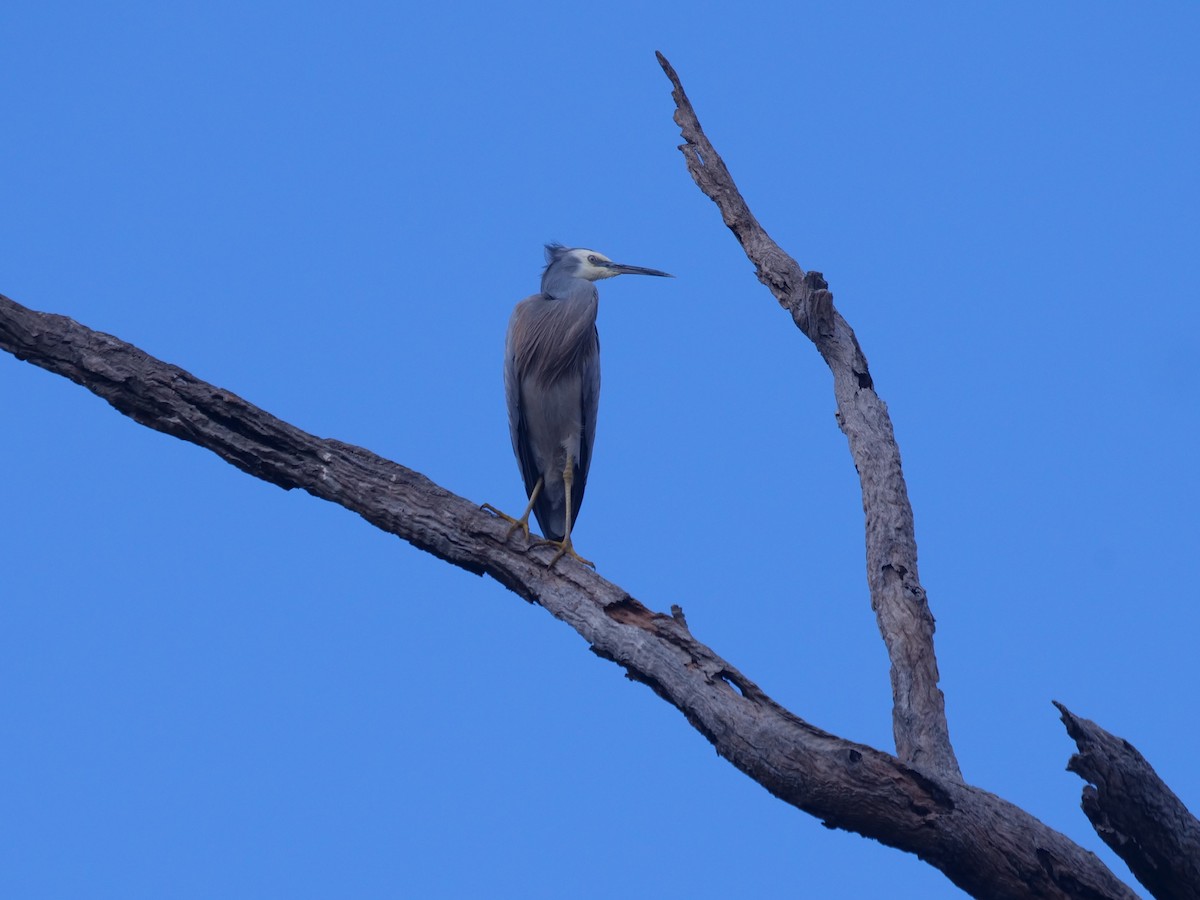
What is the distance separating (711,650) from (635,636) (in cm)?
26

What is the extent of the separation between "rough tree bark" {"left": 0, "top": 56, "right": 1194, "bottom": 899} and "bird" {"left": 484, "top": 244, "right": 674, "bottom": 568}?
58.4 inches

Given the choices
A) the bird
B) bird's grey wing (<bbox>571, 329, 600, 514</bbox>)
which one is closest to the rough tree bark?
the bird

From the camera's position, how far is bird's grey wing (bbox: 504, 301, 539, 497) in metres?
6.32

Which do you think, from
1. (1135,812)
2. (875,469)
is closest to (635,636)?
(875,469)

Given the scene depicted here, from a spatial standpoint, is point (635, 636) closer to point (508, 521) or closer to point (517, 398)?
point (508, 521)

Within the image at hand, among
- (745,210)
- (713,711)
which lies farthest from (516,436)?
(713,711)

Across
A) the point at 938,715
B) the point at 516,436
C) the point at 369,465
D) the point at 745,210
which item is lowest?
the point at 938,715

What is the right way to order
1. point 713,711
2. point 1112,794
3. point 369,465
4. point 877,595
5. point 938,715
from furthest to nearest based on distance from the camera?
point 369,465
point 877,595
point 938,715
point 713,711
point 1112,794

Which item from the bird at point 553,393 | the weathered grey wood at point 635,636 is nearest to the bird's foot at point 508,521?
the weathered grey wood at point 635,636

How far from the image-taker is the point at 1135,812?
116 inches

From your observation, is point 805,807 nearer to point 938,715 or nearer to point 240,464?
point 938,715

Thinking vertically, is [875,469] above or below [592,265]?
below

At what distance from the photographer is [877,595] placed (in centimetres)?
404

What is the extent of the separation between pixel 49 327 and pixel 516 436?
255cm
